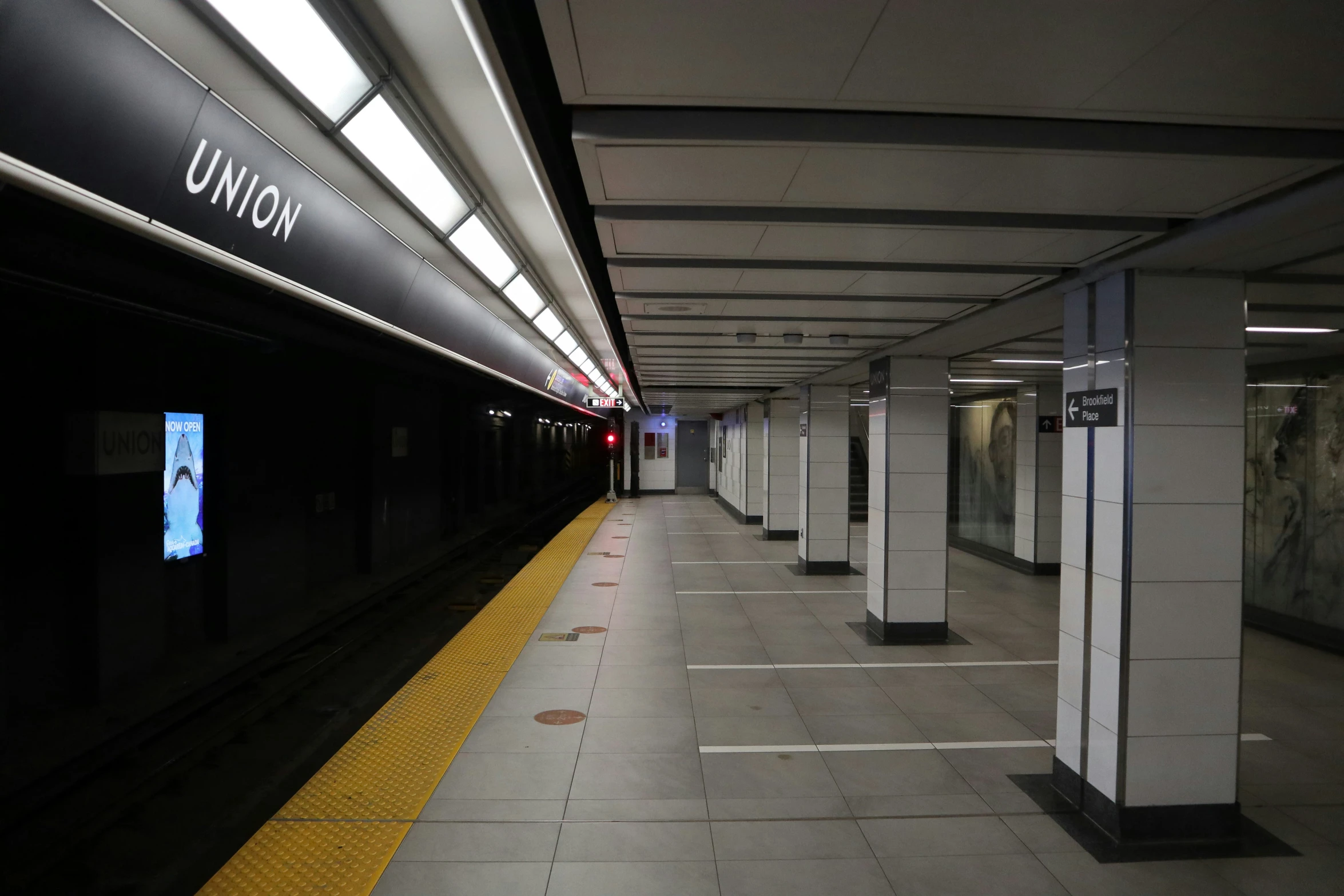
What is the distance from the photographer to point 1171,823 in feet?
12.9

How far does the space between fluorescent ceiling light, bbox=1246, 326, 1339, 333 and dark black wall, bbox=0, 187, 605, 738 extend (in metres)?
7.63

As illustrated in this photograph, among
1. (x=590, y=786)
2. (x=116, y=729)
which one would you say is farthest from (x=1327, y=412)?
(x=116, y=729)

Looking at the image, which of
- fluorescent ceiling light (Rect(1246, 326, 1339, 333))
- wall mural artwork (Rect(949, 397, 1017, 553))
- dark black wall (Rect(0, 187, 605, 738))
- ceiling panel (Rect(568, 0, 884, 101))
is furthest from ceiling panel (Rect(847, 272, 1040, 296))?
wall mural artwork (Rect(949, 397, 1017, 553))

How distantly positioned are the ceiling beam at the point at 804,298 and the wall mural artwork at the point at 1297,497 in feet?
15.2

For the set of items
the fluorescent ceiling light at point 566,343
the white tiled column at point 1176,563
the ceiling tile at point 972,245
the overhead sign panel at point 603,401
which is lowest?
the white tiled column at point 1176,563

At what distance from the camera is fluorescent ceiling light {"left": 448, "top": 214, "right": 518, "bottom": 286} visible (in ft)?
16.8

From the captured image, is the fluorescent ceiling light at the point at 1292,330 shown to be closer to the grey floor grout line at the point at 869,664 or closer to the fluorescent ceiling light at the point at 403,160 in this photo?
the grey floor grout line at the point at 869,664

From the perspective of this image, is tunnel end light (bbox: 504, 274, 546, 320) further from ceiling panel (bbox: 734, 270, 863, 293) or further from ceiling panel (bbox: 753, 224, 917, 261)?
ceiling panel (bbox: 753, 224, 917, 261)

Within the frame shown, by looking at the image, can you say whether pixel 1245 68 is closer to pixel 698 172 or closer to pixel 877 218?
pixel 877 218

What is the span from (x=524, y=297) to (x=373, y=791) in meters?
5.02

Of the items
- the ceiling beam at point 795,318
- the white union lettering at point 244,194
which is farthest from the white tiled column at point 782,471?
the white union lettering at point 244,194

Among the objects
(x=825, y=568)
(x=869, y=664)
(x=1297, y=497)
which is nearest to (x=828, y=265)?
(x=869, y=664)

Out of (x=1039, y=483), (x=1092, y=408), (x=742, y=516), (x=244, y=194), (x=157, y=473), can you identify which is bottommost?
(x=742, y=516)

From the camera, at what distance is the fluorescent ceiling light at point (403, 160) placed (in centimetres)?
329
